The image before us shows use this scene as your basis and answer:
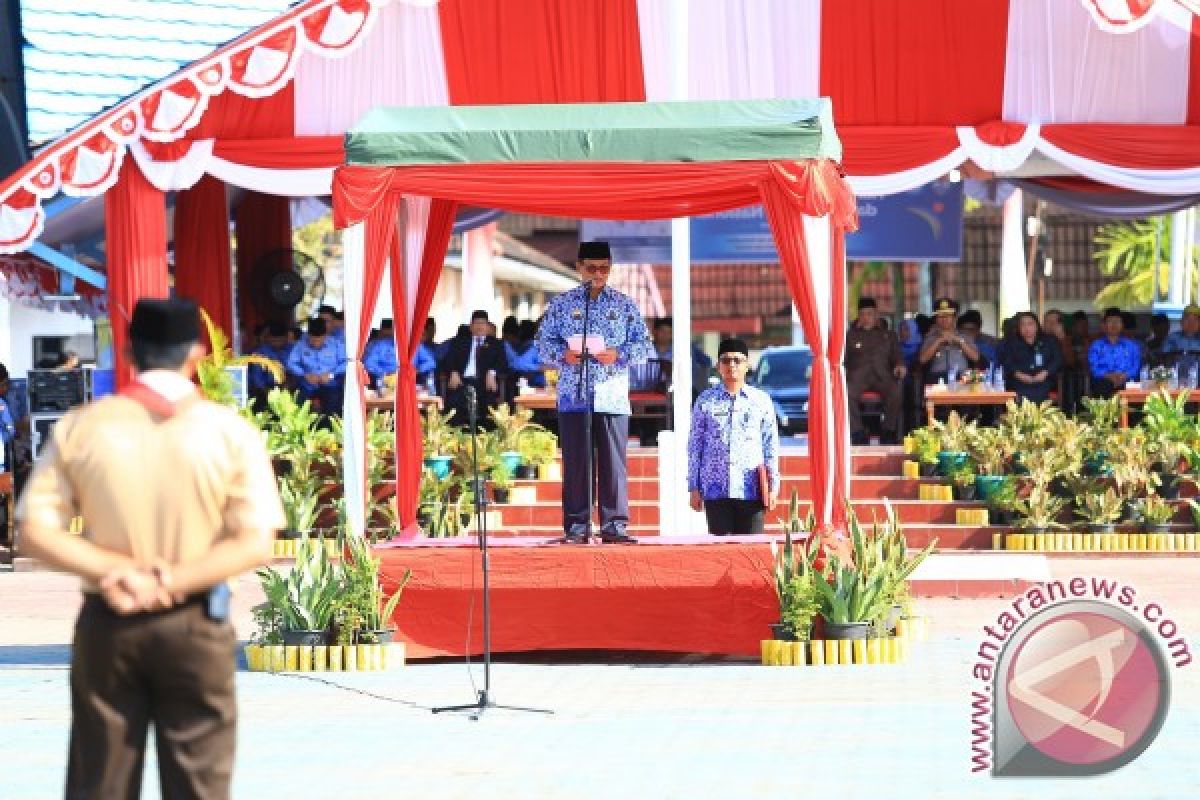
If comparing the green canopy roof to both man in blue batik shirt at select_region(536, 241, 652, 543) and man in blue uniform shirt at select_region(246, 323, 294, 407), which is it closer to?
man in blue batik shirt at select_region(536, 241, 652, 543)

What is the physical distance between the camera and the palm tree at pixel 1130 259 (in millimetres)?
59188

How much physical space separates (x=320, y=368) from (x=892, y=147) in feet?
20.0

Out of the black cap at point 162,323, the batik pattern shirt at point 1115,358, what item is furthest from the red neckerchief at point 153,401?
the batik pattern shirt at point 1115,358

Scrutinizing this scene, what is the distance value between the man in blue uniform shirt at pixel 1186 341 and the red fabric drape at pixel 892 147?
431 cm

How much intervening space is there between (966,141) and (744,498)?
7.86 metres

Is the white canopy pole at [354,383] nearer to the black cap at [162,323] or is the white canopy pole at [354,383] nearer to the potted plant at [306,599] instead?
the potted plant at [306,599]

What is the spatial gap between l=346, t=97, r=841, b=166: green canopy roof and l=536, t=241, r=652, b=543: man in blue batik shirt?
62 centimetres

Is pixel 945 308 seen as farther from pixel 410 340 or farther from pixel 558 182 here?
pixel 558 182

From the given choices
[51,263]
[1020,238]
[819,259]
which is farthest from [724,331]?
[819,259]

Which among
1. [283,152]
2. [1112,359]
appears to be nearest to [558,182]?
[283,152]

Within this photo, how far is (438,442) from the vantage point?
2138 cm

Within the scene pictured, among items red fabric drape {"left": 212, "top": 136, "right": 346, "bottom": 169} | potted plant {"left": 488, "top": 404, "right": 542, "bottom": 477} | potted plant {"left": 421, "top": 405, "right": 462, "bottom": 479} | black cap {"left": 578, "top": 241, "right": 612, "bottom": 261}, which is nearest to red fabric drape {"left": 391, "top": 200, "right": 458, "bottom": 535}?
black cap {"left": 578, "top": 241, "right": 612, "bottom": 261}

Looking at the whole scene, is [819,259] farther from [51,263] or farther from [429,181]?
[51,263]

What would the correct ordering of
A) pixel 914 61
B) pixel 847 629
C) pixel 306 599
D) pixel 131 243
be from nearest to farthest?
pixel 847 629
pixel 306 599
pixel 131 243
pixel 914 61
